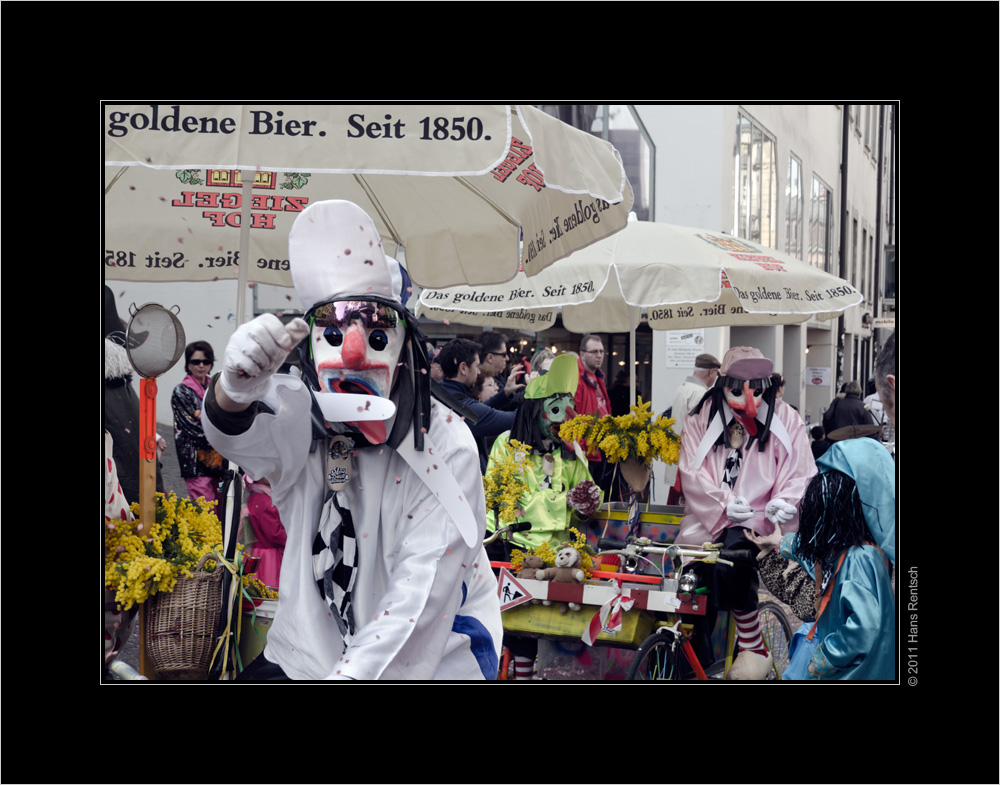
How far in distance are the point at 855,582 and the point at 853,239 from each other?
23581 millimetres

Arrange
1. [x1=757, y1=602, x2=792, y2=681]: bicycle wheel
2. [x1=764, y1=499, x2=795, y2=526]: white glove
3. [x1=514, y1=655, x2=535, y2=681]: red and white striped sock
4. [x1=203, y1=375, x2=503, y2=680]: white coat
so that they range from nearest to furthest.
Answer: [x1=203, y1=375, x2=503, y2=680]: white coat < [x1=764, y1=499, x2=795, y2=526]: white glove < [x1=514, y1=655, x2=535, y2=681]: red and white striped sock < [x1=757, y1=602, x2=792, y2=681]: bicycle wheel

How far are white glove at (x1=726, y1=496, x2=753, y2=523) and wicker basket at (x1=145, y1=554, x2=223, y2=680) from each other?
9.28 ft

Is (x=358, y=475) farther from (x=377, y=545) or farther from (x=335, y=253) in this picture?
(x=335, y=253)

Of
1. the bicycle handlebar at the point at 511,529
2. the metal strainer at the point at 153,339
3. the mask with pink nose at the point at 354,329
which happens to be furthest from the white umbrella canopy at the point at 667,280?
the mask with pink nose at the point at 354,329

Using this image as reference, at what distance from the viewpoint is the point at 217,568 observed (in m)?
3.11

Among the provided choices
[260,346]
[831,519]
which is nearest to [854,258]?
[831,519]

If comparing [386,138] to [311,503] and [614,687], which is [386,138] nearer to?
[311,503]

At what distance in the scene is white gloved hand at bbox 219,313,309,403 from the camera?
83.5 inches

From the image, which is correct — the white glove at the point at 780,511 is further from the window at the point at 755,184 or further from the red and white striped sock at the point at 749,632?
the window at the point at 755,184

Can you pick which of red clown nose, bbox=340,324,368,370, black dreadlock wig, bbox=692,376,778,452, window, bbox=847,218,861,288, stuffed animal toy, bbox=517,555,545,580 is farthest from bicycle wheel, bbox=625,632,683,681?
window, bbox=847,218,861,288

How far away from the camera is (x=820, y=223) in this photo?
20578 millimetres

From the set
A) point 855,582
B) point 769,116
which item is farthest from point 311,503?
point 769,116

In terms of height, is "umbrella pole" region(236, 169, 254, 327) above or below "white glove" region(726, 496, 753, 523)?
above

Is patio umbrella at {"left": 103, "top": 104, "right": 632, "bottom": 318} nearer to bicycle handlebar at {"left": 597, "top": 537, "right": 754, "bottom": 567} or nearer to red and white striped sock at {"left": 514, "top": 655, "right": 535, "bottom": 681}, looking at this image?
bicycle handlebar at {"left": 597, "top": 537, "right": 754, "bottom": 567}
